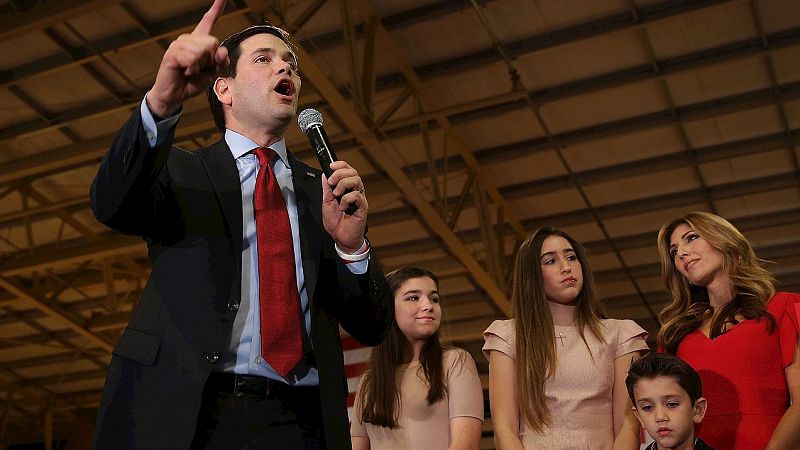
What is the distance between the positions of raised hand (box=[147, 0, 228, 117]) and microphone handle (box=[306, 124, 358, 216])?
272mm

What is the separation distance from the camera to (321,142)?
179 cm

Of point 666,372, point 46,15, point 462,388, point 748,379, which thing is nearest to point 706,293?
point 748,379

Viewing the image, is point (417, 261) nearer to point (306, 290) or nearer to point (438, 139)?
point (438, 139)

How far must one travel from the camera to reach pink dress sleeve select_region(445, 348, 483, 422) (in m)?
3.13

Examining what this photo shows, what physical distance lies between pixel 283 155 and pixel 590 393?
1505mm

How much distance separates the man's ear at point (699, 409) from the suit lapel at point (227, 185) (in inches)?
65.2

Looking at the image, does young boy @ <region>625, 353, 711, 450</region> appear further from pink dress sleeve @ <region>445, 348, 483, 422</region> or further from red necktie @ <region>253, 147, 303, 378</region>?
red necktie @ <region>253, 147, 303, 378</region>

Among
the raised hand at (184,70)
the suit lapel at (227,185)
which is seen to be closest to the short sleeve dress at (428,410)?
the suit lapel at (227,185)

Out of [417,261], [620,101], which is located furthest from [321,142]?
[417,261]

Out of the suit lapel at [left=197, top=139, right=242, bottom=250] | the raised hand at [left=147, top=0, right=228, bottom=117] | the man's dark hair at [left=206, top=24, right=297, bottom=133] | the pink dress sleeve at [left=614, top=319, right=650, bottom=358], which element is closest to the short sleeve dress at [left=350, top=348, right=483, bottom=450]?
the pink dress sleeve at [left=614, top=319, right=650, bottom=358]

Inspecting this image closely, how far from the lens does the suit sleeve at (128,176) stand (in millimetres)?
1513

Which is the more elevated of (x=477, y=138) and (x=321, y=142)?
(x=477, y=138)

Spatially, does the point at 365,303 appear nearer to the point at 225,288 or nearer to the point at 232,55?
the point at 225,288

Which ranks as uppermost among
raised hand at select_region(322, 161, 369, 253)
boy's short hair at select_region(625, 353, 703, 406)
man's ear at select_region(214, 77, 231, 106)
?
man's ear at select_region(214, 77, 231, 106)
